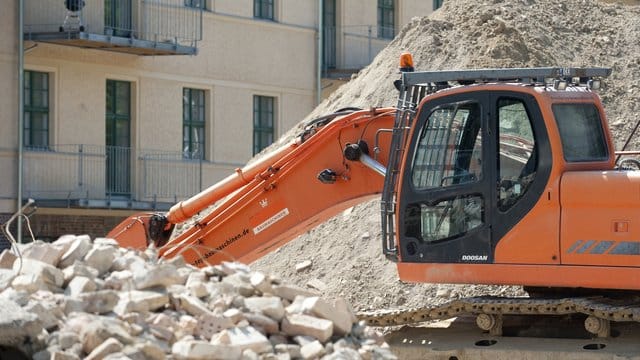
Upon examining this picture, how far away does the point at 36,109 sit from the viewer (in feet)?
99.4

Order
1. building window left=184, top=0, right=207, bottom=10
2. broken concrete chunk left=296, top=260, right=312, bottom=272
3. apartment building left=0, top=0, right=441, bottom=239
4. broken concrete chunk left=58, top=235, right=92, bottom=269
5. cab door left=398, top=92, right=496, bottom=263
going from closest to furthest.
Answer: broken concrete chunk left=58, top=235, right=92, bottom=269, cab door left=398, top=92, right=496, bottom=263, broken concrete chunk left=296, top=260, right=312, bottom=272, apartment building left=0, top=0, right=441, bottom=239, building window left=184, top=0, right=207, bottom=10

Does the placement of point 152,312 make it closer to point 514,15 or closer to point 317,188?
point 317,188

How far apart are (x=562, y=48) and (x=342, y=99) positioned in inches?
148

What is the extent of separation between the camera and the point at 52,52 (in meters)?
30.3

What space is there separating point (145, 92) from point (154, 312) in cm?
2264

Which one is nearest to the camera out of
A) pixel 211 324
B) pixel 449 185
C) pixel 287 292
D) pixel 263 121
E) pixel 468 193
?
pixel 211 324

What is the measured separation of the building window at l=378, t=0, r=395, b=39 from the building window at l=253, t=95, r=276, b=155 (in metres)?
4.85

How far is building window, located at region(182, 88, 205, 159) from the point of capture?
111 ft

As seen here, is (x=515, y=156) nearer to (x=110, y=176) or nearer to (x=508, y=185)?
(x=508, y=185)

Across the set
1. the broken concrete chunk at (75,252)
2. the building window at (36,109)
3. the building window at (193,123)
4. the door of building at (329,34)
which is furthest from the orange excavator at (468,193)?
the door of building at (329,34)

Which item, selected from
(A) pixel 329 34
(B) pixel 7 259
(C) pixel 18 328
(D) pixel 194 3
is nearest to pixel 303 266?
(B) pixel 7 259

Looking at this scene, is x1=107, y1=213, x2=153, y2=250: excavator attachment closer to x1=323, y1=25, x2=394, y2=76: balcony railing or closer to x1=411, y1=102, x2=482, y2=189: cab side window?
x1=411, y1=102, x2=482, y2=189: cab side window

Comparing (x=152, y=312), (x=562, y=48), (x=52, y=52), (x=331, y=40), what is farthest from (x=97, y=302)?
(x=331, y=40)

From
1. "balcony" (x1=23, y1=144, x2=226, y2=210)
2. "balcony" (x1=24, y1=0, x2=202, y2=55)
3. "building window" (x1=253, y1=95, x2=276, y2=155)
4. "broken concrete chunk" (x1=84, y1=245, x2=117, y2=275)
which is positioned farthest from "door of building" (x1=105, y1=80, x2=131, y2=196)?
"broken concrete chunk" (x1=84, y1=245, x2=117, y2=275)
